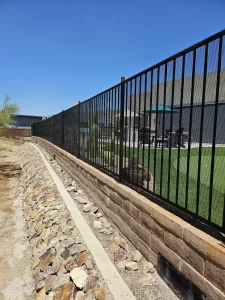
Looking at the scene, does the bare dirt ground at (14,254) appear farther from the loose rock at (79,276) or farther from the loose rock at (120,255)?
A: the loose rock at (120,255)

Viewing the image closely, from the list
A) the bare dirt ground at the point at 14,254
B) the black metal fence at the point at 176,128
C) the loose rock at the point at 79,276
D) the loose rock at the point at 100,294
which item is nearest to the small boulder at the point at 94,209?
the black metal fence at the point at 176,128

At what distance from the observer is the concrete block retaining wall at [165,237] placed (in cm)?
192

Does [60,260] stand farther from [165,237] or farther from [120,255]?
[165,237]

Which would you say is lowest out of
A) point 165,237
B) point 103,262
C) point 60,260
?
point 60,260

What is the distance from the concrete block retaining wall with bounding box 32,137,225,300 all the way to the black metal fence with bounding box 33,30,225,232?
0.19 meters

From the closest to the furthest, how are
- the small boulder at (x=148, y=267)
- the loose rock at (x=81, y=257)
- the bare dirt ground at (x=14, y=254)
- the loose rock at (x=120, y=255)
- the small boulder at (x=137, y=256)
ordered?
the small boulder at (x=148, y=267) < the small boulder at (x=137, y=256) < the loose rock at (x=120, y=255) < the loose rock at (x=81, y=257) < the bare dirt ground at (x=14, y=254)

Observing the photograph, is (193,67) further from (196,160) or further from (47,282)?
(47,282)

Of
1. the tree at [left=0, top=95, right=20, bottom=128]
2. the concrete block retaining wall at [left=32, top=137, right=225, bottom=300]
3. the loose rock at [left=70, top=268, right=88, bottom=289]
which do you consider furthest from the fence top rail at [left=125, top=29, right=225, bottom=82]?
the tree at [left=0, top=95, right=20, bottom=128]

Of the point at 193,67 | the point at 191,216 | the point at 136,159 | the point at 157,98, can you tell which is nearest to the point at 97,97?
the point at 136,159

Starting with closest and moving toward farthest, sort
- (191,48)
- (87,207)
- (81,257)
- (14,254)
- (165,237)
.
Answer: (191,48) → (165,237) → (81,257) → (14,254) → (87,207)

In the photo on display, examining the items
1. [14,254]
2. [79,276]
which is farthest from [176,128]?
[14,254]

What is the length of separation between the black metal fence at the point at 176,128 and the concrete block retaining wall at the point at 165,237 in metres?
0.19

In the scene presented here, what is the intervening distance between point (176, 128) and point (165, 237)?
3.97 ft

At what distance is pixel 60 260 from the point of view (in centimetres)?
366
